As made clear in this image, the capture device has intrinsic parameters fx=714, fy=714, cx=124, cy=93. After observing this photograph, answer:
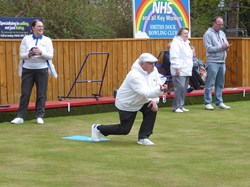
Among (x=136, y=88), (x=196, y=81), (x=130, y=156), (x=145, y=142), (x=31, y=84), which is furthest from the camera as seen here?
(x=196, y=81)

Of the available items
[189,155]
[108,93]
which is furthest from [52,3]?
[189,155]

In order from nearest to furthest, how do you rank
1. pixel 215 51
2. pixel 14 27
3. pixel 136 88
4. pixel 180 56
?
pixel 136 88, pixel 180 56, pixel 215 51, pixel 14 27

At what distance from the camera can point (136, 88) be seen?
9.42m

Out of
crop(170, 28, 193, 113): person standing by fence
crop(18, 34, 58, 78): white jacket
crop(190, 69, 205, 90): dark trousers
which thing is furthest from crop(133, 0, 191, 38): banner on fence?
crop(18, 34, 58, 78): white jacket

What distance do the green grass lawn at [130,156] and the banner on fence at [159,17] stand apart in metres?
4.39

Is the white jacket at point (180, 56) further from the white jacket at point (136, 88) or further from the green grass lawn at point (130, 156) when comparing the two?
the white jacket at point (136, 88)

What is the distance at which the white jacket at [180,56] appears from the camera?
1372 cm

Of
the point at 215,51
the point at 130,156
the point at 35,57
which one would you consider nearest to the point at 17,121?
the point at 35,57

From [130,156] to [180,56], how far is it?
17.8 feet

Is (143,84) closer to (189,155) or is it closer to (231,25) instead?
(189,155)

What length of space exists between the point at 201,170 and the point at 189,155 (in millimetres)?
1027

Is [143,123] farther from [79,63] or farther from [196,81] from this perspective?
[196,81]

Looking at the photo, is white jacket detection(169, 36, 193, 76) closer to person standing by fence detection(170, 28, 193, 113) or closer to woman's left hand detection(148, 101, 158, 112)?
person standing by fence detection(170, 28, 193, 113)

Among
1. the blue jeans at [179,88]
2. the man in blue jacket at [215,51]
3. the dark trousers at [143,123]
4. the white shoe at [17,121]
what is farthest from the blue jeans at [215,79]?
the dark trousers at [143,123]
